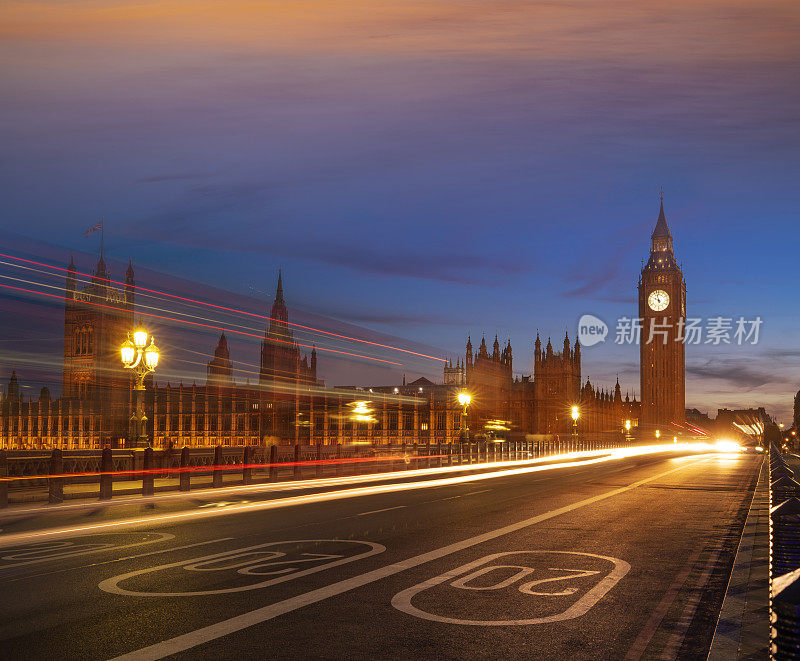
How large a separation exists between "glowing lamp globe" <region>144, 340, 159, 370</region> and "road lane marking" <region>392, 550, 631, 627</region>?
15.0 meters

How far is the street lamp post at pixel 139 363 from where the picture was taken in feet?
72.3

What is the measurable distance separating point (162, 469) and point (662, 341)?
155112 millimetres

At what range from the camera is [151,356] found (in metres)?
23.1

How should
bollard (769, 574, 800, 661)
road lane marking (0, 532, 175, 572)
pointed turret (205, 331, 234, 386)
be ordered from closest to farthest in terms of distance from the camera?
bollard (769, 574, 800, 661) → road lane marking (0, 532, 175, 572) → pointed turret (205, 331, 234, 386)

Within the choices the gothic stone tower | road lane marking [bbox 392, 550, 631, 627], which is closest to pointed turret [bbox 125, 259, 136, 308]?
the gothic stone tower

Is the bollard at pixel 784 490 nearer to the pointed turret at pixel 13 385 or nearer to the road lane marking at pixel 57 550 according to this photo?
the road lane marking at pixel 57 550

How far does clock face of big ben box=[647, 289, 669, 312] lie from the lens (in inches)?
6619

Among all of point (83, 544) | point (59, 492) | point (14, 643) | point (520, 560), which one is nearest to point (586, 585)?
point (520, 560)

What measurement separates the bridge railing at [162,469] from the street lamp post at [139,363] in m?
0.75

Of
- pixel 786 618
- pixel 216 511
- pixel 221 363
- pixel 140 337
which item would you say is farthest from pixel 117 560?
pixel 221 363

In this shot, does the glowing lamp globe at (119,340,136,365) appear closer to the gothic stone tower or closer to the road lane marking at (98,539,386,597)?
the road lane marking at (98,539,386,597)

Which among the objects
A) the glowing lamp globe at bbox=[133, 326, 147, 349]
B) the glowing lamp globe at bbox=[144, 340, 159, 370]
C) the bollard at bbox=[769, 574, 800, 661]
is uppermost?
the glowing lamp globe at bbox=[133, 326, 147, 349]

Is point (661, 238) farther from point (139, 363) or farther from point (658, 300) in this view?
point (139, 363)

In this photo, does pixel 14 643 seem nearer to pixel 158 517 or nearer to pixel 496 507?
pixel 158 517
